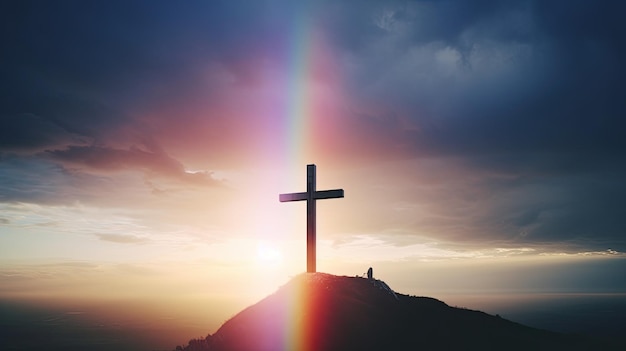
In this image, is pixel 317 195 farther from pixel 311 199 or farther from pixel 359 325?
pixel 359 325

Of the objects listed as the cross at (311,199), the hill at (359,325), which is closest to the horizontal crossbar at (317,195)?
the cross at (311,199)

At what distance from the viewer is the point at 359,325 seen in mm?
24688

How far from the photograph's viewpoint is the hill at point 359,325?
2394 cm

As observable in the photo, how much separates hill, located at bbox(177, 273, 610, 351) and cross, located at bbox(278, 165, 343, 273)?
3.44 ft

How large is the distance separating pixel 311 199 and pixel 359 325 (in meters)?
7.91

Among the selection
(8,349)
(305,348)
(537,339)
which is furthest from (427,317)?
(8,349)

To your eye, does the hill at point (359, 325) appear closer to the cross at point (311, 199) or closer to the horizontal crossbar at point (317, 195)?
the cross at point (311, 199)

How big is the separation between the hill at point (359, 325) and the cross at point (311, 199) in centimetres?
105

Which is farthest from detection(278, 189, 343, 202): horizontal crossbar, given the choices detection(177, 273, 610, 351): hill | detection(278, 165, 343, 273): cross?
detection(177, 273, 610, 351): hill

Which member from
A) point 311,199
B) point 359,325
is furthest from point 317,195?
point 359,325

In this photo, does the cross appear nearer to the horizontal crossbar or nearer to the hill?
the horizontal crossbar

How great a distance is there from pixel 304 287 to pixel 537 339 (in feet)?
41.3

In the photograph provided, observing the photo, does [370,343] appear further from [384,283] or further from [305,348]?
[384,283]

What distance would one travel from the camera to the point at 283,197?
101 ft
